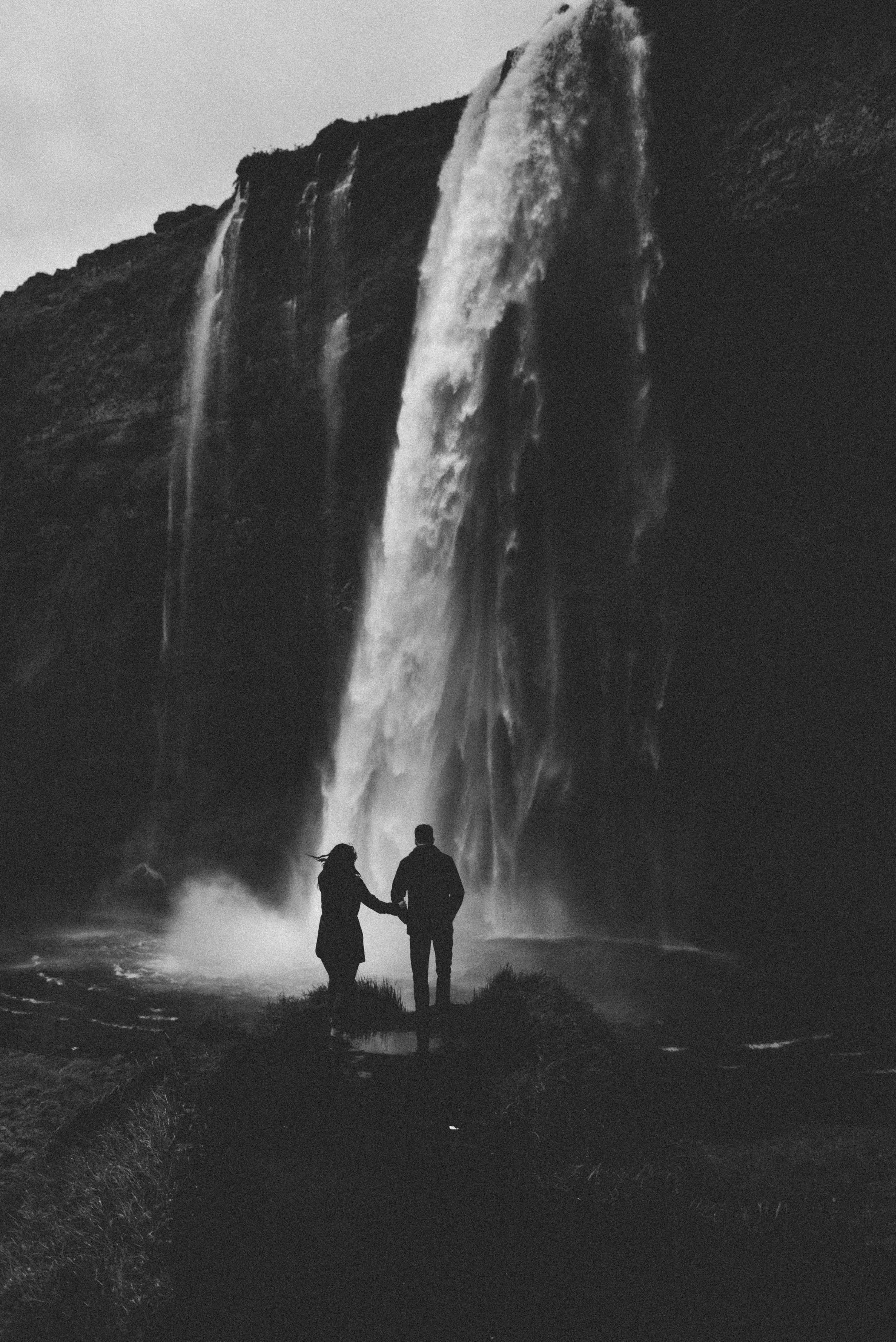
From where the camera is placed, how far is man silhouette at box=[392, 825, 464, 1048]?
755 cm

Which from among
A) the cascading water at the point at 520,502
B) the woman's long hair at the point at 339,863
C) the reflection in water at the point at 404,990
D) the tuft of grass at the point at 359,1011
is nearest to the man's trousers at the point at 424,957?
the reflection in water at the point at 404,990

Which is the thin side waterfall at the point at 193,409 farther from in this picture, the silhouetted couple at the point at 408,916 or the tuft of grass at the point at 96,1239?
the tuft of grass at the point at 96,1239

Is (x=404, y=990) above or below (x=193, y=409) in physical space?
below

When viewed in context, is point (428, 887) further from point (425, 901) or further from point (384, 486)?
point (384, 486)

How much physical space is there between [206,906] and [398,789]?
22.9 feet

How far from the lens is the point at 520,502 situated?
66.1ft

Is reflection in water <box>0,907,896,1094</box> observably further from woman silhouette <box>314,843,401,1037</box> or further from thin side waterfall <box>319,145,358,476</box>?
thin side waterfall <box>319,145,358,476</box>

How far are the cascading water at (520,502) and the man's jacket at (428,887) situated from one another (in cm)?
1148

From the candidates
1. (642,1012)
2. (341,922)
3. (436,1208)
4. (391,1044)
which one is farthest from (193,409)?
(436,1208)

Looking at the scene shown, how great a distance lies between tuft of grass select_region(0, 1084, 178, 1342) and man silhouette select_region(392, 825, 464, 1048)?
2047mm

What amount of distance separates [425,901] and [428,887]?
111mm

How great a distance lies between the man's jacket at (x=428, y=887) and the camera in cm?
755

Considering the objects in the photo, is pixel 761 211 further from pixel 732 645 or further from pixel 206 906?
pixel 206 906

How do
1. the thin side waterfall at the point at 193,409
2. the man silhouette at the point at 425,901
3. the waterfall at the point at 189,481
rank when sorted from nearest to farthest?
the man silhouette at the point at 425,901 < the waterfall at the point at 189,481 < the thin side waterfall at the point at 193,409
